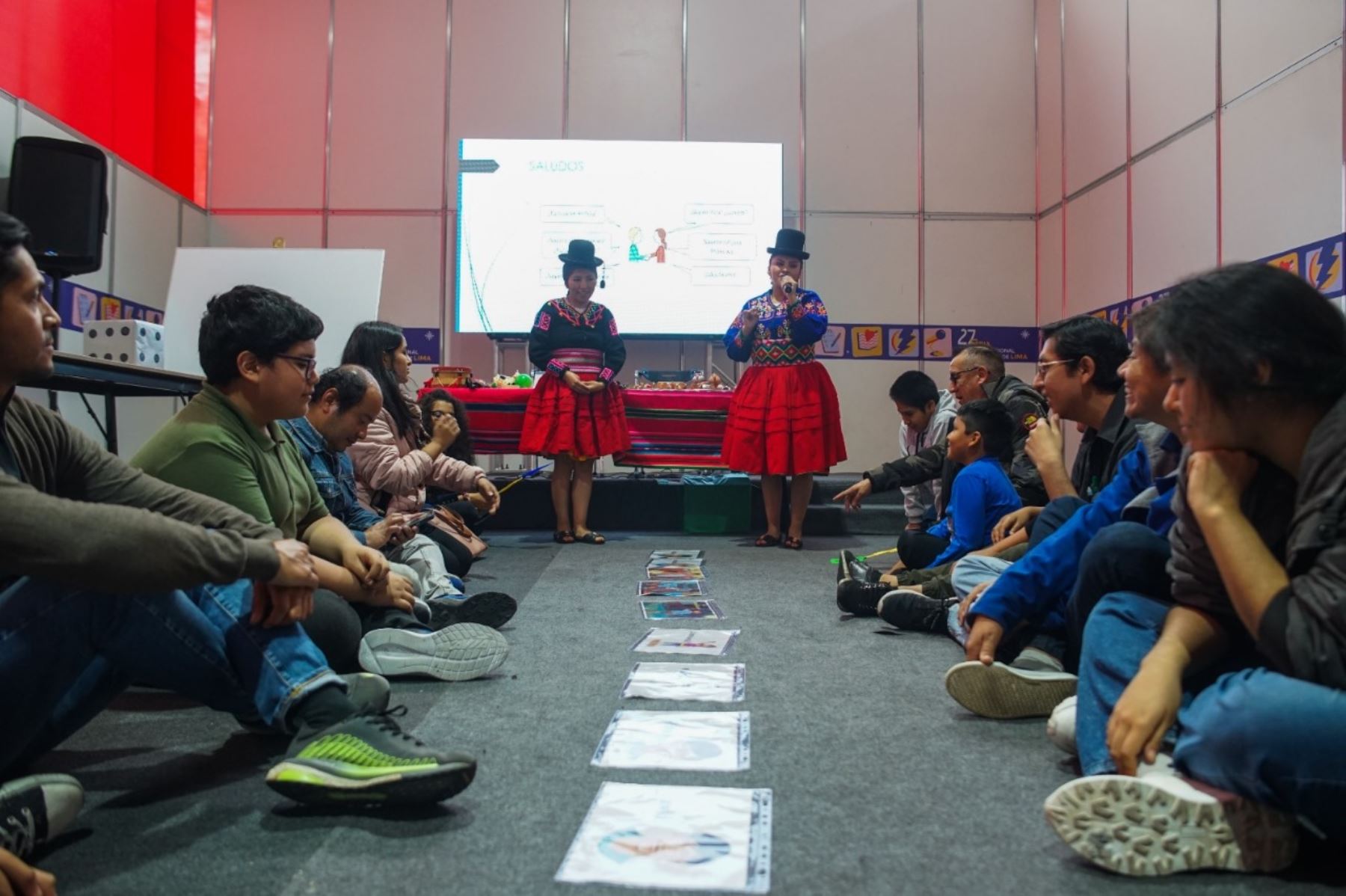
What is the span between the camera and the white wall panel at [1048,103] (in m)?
6.09

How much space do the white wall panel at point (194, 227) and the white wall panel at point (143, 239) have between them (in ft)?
0.30

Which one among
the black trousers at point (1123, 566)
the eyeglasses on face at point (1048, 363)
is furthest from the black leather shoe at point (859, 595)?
the black trousers at point (1123, 566)

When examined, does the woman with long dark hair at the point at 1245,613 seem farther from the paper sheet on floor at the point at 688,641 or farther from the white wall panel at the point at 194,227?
the white wall panel at the point at 194,227

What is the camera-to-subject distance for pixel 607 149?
597cm

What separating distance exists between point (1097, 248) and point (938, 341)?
1.10 meters

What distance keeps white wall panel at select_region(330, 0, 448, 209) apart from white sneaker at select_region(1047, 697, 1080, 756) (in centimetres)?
557

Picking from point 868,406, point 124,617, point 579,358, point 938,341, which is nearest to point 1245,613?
point 124,617

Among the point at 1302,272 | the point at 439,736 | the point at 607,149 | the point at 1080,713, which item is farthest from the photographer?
the point at 607,149

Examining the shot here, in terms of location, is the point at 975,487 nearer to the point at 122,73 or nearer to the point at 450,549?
the point at 450,549

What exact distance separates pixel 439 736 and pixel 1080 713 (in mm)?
1014

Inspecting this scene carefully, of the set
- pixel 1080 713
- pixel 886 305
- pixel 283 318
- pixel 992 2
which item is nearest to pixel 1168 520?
pixel 1080 713

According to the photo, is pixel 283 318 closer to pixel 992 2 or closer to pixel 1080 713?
pixel 1080 713

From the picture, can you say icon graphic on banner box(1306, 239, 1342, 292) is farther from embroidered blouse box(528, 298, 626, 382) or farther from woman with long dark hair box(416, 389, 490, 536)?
woman with long dark hair box(416, 389, 490, 536)

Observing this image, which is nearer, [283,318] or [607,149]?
[283,318]
